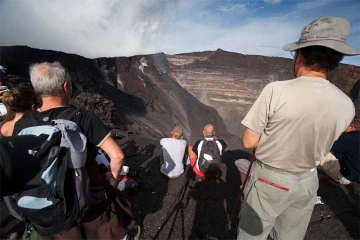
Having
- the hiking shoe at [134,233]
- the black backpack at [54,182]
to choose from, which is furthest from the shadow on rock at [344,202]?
the black backpack at [54,182]

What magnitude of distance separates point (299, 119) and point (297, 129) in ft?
0.27

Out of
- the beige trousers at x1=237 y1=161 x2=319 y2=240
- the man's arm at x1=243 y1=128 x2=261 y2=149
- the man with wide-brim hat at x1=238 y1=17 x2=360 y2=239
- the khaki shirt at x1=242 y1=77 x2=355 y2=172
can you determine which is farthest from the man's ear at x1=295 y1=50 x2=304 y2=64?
the beige trousers at x1=237 y1=161 x2=319 y2=240

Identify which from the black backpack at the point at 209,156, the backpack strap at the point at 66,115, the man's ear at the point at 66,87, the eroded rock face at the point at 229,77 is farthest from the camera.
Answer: the eroded rock face at the point at 229,77

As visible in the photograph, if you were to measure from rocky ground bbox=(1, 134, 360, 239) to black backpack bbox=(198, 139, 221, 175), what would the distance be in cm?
45

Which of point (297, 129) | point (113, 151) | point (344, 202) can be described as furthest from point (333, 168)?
point (113, 151)

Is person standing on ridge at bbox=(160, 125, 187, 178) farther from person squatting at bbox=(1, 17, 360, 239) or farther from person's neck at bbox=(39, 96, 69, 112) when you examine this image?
person's neck at bbox=(39, 96, 69, 112)

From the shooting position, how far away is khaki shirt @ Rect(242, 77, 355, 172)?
1357mm

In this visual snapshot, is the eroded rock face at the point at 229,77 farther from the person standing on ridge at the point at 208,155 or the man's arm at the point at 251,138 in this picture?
the man's arm at the point at 251,138

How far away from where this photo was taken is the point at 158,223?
3.11 meters

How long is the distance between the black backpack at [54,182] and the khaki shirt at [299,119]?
127cm

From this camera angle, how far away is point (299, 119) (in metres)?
1.38

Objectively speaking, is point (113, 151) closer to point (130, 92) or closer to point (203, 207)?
point (203, 207)

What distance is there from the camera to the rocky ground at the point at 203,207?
9.94 ft

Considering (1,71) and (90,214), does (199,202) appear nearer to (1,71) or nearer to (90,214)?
(90,214)
